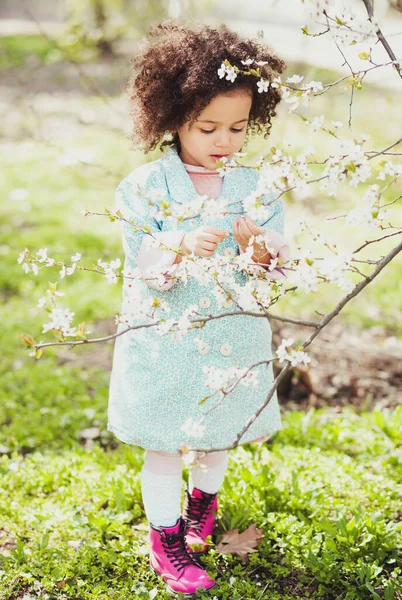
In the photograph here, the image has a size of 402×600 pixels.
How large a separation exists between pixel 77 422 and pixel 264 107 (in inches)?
75.6

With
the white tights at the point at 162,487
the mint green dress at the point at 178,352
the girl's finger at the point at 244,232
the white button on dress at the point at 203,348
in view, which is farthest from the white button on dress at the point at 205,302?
the white tights at the point at 162,487

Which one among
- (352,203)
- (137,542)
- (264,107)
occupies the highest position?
(264,107)

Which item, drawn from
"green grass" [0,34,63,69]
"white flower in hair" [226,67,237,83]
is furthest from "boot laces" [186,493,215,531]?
"green grass" [0,34,63,69]

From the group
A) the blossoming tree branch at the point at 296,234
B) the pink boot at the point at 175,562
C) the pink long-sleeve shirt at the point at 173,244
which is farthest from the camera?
the pink boot at the point at 175,562

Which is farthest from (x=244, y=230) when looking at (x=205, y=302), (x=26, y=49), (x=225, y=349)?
(x=26, y=49)

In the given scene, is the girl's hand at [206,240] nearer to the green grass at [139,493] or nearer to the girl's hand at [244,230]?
the girl's hand at [244,230]

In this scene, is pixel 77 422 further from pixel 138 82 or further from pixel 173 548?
pixel 138 82

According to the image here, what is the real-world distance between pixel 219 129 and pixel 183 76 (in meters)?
0.21

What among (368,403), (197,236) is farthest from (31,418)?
(197,236)

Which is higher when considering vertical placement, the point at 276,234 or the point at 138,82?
the point at 138,82

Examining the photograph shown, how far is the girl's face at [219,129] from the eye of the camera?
7.20ft

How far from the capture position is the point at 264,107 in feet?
7.95

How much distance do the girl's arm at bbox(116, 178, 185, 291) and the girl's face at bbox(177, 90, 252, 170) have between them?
24 cm

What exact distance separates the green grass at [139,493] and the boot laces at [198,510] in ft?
0.29
